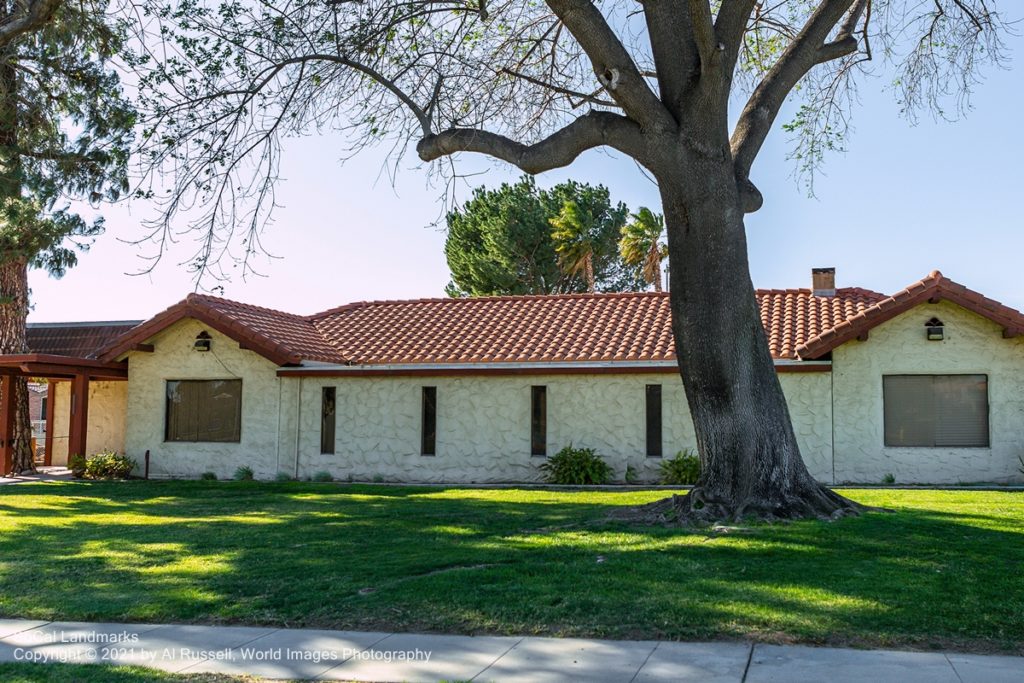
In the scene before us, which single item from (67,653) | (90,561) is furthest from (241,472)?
(67,653)

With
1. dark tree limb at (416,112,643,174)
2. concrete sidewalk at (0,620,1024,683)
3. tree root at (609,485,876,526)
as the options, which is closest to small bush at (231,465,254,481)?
tree root at (609,485,876,526)

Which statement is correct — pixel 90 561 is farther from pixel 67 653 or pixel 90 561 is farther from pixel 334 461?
pixel 334 461

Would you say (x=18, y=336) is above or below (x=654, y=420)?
above

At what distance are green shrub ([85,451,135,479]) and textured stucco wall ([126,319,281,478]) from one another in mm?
362

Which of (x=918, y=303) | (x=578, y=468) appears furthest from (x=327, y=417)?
(x=918, y=303)

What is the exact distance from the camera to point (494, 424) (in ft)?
66.7

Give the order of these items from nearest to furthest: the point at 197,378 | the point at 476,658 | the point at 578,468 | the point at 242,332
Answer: the point at 476,658
the point at 578,468
the point at 242,332
the point at 197,378

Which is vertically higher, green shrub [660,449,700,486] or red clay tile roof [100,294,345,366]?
red clay tile roof [100,294,345,366]

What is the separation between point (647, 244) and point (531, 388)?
17499mm

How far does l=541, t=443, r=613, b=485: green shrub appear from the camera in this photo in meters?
19.2

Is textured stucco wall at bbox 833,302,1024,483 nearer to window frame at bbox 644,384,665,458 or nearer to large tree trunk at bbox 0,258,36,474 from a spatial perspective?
window frame at bbox 644,384,665,458

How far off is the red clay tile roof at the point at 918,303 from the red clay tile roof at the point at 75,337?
17835 millimetres

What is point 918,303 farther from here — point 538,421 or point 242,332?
point 242,332

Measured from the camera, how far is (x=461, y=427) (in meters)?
20.5
